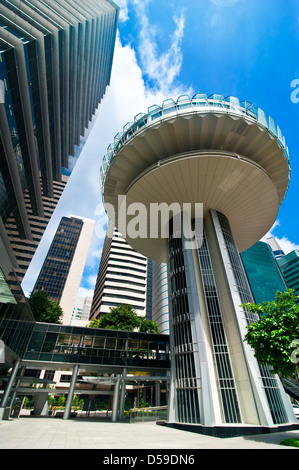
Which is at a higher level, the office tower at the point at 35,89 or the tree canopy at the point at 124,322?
the office tower at the point at 35,89

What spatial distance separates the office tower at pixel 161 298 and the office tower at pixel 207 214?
3855 cm

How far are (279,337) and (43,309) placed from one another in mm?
36627

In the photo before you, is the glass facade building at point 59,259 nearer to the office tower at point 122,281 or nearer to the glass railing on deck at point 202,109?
the office tower at point 122,281

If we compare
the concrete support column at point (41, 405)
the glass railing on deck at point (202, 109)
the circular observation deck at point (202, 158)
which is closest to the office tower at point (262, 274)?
the circular observation deck at point (202, 158)

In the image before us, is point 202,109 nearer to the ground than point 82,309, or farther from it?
nearer to the ground

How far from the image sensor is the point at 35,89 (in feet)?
60.5

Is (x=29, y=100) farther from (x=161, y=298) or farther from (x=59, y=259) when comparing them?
(x=59, y=259)

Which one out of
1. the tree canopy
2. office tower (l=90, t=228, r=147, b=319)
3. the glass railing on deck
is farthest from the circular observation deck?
office tower (l=90, t=228, r=147, b=319)

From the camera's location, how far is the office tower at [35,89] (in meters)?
14.2

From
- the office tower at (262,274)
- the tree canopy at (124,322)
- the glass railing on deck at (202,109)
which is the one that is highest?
the office tower at (262,274)

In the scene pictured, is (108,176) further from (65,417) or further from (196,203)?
(65,417)

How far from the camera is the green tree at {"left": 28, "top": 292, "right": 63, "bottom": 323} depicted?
35219mm

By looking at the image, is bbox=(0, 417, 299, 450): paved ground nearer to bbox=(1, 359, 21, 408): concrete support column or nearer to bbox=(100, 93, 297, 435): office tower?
bbox=(100, 93, 297, 435): office tower

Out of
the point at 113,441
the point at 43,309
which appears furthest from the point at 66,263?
the point at 113,441
